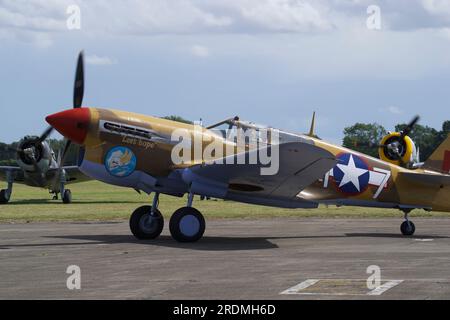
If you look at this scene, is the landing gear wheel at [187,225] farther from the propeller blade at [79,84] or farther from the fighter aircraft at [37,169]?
the fighter aircraft at [37,169]

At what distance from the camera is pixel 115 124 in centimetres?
1554

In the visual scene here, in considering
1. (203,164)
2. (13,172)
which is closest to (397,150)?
(203,164)

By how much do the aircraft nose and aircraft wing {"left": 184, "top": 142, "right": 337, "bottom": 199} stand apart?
227cm

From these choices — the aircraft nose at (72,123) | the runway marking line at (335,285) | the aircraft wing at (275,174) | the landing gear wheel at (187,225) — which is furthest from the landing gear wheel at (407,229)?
the runway marking line at (335,285)

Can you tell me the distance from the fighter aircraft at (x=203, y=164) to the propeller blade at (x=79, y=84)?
2.77 m

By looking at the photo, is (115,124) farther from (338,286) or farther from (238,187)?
(338,286)

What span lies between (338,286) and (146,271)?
2980 mm

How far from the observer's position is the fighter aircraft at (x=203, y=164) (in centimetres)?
1488

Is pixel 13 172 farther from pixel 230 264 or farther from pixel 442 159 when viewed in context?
pixel 230 264
